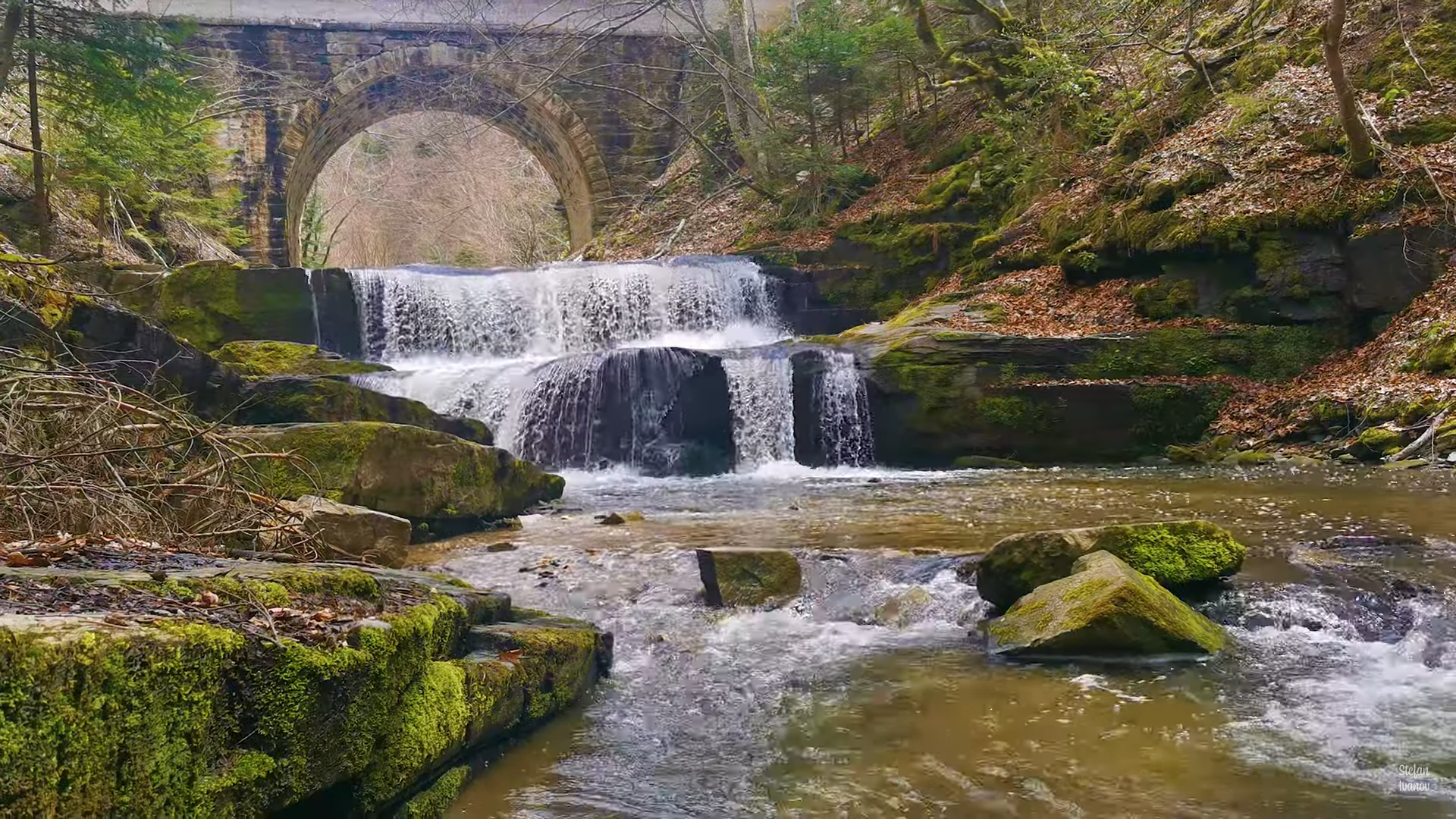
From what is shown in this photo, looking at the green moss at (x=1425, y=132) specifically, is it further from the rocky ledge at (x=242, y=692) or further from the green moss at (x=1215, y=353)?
the rocky ledge at (x=242, y=692)

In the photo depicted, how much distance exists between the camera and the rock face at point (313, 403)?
918 centimetres

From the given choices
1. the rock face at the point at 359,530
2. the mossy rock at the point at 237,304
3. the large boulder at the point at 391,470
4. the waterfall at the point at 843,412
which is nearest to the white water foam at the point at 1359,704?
the rock face at the point at 359,530

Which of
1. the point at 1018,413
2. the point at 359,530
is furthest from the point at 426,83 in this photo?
the point at 359,530

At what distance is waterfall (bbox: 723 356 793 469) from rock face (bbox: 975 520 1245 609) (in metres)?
7.42

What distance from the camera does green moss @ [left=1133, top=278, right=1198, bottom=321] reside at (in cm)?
1193

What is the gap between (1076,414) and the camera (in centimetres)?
1123

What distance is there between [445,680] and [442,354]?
13.3 m

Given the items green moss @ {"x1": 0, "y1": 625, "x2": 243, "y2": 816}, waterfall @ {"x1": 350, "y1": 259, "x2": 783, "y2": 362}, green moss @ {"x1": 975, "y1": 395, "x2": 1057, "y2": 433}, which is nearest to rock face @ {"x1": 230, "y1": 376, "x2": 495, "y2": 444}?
waterfall @ {"x1": 350, "y1": 259, "x2": 783, "y2": 362}

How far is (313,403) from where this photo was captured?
947 cm

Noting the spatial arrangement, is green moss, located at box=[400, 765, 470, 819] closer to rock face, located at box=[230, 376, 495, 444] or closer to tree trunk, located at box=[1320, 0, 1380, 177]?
rock face, located at box=[230, 376, 495, 444]

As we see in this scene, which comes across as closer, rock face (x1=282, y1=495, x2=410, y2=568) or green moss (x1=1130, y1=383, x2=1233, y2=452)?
rock face (x1=282, y1=495, x2=410, y2=568)

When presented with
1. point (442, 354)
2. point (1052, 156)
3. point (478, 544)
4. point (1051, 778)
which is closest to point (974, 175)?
point (1052, 156)

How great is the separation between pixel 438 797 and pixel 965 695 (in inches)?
79.9

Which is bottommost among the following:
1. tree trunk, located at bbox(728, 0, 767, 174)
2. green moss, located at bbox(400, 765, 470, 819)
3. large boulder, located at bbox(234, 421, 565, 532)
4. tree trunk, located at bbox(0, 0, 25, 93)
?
green moss, located at bbox(400, 765, 470, 819)
